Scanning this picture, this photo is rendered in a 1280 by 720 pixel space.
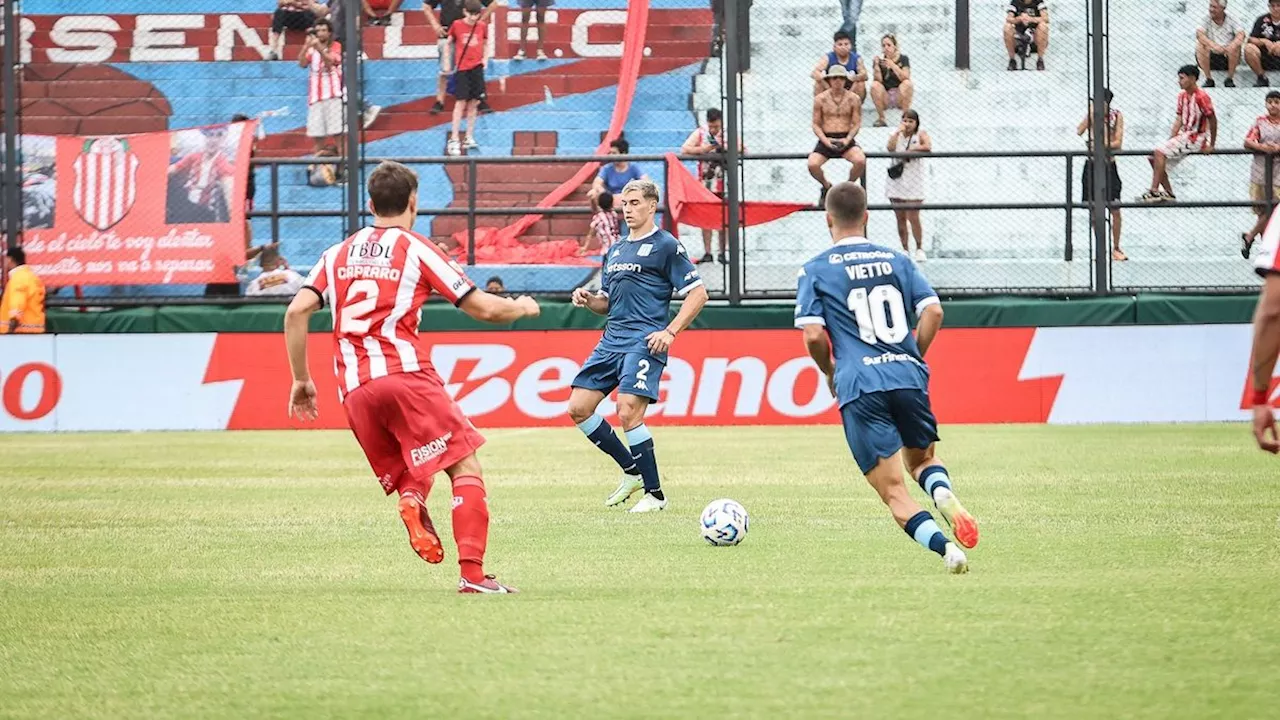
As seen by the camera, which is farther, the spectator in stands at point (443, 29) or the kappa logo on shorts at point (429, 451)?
the spectator in stands at point (443, 29)

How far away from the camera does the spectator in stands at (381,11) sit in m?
23.6

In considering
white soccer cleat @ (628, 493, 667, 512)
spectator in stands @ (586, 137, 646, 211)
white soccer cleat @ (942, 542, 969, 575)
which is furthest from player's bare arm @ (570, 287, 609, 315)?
spectator in stands @ (586, 137, 646, 211)

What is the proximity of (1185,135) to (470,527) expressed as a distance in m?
16.3

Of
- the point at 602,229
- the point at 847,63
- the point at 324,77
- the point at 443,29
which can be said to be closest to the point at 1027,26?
the point at 847,63

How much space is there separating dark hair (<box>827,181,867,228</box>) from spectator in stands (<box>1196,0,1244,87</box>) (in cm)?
1644

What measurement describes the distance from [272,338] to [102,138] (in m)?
3.13

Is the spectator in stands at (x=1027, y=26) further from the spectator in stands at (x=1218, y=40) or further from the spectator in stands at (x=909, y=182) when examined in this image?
the spectator in stands at (x=909, y=182)

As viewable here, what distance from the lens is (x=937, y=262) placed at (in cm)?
2094

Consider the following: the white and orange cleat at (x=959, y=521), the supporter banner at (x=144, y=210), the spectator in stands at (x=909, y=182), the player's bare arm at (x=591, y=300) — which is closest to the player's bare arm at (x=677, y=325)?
the player's bare arm at (x=591, y=300)

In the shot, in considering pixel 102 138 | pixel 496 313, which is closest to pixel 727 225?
pixel 102 138

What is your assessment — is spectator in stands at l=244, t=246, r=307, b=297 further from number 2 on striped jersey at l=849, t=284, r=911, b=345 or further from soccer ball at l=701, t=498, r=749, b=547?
number 2 on striped jersey at l=849, t=284, r=911, b=345

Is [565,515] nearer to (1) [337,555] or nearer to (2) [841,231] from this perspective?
(1) [337,555]

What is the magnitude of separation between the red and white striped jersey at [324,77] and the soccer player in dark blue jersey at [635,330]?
32.3 feet

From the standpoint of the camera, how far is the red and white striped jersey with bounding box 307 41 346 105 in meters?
21.4
